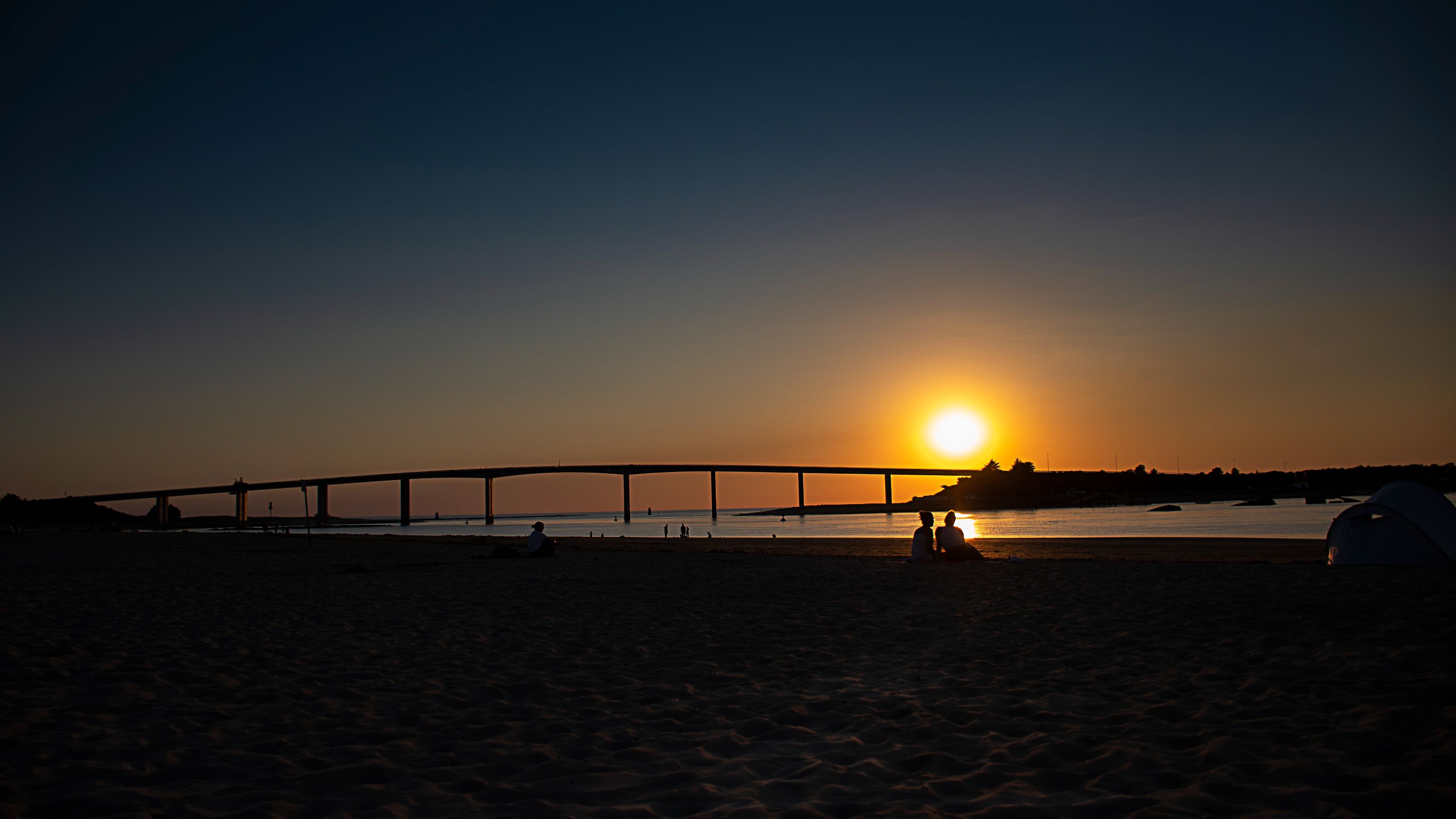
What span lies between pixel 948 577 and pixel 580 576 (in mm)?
7543

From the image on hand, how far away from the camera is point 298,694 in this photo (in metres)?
6.54

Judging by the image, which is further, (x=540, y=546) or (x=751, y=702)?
(x=540, y=546)

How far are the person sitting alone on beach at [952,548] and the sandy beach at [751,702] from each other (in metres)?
4.15

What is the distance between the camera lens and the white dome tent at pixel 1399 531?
46.2 ft

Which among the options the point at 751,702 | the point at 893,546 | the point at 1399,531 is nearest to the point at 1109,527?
the point at 893,546

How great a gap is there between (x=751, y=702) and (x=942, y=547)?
486 inches

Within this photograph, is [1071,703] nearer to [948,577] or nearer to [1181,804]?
[1181,804]

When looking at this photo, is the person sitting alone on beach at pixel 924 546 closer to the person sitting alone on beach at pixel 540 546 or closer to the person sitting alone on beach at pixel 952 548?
the person sitting alone on beach at pixel 952 548

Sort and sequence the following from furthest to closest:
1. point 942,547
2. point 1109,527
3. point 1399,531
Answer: point 1109,527, point 942,547, point 1399,531

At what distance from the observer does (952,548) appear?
1728 centimetres

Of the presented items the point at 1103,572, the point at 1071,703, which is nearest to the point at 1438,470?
the point at 1103,572

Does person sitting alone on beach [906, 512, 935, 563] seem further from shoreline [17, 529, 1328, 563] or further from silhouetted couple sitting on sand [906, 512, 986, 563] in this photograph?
shoreline [17, 529, 1328, 563]

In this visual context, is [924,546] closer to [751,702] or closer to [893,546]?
[751,702]

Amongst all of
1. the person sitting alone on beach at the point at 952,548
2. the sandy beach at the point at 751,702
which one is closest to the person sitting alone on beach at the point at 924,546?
the person sitting alone on beach at the point at 952,548
